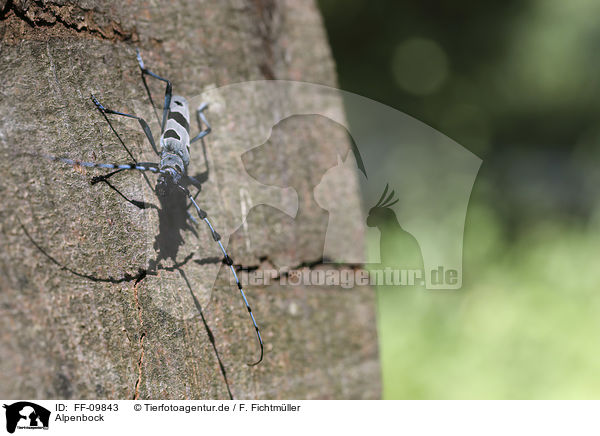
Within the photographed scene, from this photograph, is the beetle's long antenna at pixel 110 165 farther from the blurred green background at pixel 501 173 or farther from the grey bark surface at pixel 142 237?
the blurred green background at pixel 501 173

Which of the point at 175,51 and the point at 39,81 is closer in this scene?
the point at 39,81

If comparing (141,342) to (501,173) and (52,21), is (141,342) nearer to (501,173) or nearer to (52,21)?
(52,21)

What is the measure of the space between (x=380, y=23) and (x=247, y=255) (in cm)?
228

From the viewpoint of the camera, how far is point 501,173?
9.07 feet

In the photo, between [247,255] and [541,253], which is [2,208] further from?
[541,253]

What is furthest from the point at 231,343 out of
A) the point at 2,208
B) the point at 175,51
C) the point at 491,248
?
the point at 491,248

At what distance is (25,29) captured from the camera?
0.68 meters
